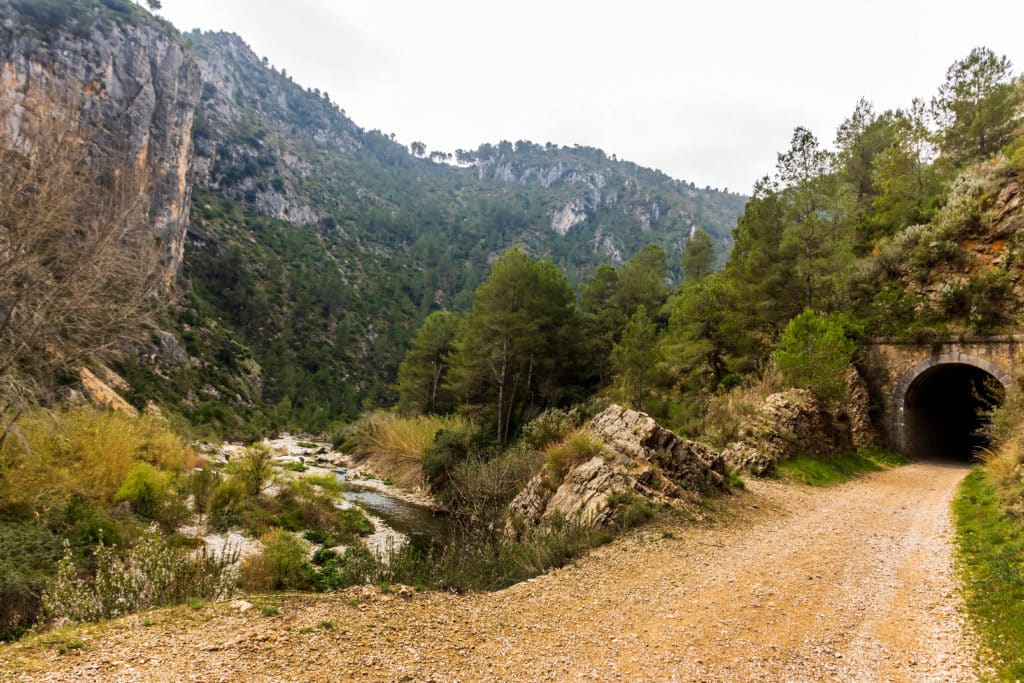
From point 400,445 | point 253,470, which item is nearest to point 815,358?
point 400,445

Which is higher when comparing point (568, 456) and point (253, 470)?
point (568, 456)

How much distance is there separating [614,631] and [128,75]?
7044cm

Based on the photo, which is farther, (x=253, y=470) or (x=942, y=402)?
(x=942, y=402)

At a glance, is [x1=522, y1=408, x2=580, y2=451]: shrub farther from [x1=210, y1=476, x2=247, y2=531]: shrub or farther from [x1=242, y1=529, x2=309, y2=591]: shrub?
[x1=210, y1=476, x2=247, y2=531]: shrub

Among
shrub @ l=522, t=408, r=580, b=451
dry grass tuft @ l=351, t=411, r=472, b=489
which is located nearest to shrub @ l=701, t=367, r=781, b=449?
shrub @ l=522, t=408, r=580, b=451

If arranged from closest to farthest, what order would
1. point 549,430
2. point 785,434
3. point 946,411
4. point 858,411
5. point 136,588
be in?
1. point 136,588
2. point 785,434
3. point 549,430
4. point 858,411
5. point 946,411

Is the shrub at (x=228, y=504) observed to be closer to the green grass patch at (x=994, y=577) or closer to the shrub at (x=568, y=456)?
the shrub at (x=568, y=456)

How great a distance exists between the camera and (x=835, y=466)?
14.4 metres

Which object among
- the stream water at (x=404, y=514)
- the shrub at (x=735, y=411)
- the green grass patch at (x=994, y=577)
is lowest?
the stream water at (x=404, y=514)

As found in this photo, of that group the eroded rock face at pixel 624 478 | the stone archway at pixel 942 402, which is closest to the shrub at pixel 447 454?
the eroded rock face at pixel 624 478

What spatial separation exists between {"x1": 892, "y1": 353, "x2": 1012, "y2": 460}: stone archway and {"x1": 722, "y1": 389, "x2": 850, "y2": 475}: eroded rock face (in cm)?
497

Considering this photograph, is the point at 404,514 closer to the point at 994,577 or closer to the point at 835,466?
the point at 835,466

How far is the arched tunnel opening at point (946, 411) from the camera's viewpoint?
1922 centimetres

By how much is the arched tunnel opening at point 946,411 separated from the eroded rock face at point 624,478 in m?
14.8
